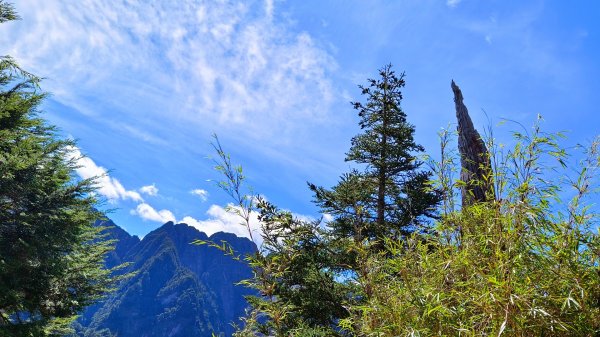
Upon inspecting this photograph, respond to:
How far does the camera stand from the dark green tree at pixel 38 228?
Result: 10.3 m

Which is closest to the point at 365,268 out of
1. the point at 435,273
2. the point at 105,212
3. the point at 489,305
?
the point at 435,273

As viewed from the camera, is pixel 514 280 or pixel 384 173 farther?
pixel 384 173

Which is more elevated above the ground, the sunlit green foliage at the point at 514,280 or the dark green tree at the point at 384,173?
the dark green tree at the point at 384,173

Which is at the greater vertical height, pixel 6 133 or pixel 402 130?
pixel 402 130

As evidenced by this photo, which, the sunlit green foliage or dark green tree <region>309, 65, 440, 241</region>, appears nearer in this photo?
the sunlit green foliage

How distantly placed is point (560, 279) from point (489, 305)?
289 millimetres

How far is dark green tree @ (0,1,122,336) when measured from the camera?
33.8 ft

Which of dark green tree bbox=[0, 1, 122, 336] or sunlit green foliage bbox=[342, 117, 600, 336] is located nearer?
sunlit green foliage bbox=[342, 117, 600, 336]

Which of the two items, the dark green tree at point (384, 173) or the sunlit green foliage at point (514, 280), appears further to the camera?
the dark green tree at point (384, 173)

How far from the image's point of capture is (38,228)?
10922mm

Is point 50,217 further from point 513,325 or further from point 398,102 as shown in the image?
point 513,325

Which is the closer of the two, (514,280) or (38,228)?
(514,280)

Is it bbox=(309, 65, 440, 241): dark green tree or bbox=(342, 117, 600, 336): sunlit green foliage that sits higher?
bbox=(309, 65, 440, 241): dark green tree

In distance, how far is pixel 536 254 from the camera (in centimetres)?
156
